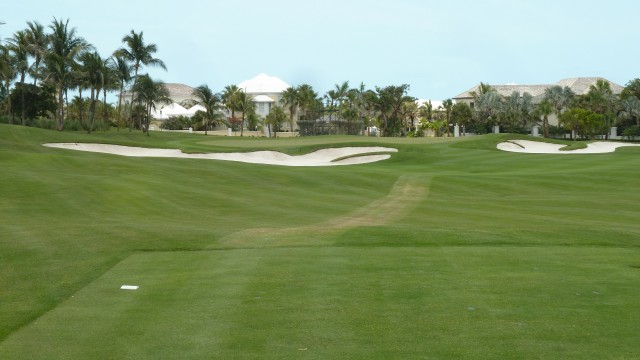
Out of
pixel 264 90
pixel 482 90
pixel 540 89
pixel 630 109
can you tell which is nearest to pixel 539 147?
pixel 630 109

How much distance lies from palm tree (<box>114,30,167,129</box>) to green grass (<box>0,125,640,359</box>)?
2165 inches

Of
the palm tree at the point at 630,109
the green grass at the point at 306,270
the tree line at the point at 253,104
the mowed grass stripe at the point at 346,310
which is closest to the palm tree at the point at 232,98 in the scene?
the tree line at the point at 253,104

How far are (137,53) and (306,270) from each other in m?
74.7

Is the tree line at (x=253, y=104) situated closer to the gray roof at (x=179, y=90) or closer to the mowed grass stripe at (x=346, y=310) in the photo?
the gray roof at (x=179, y=90)

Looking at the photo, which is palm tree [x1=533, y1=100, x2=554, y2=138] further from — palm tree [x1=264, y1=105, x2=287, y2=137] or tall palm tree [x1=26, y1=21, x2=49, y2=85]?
tall palm tree [x1=26, y1=21, x2=49, y2=85]

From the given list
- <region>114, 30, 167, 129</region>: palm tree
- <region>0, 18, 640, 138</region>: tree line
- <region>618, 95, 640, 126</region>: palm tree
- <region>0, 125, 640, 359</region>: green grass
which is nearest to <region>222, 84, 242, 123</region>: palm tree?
<region>0, 18, 640, 138</region>: tree line

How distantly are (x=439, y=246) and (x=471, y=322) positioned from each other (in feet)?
22.5

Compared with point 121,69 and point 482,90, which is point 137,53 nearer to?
point 121,69

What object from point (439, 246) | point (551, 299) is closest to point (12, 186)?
point (439, 246)

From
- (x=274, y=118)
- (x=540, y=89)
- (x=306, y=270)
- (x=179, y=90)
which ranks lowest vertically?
(x=306, y=270)

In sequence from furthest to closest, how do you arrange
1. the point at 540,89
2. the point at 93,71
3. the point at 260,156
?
the point at 540,89 → the point at 93,71 → the point at 260,156

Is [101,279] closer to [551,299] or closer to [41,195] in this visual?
[551,299]

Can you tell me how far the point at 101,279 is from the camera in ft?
39.8

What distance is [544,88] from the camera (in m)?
133
